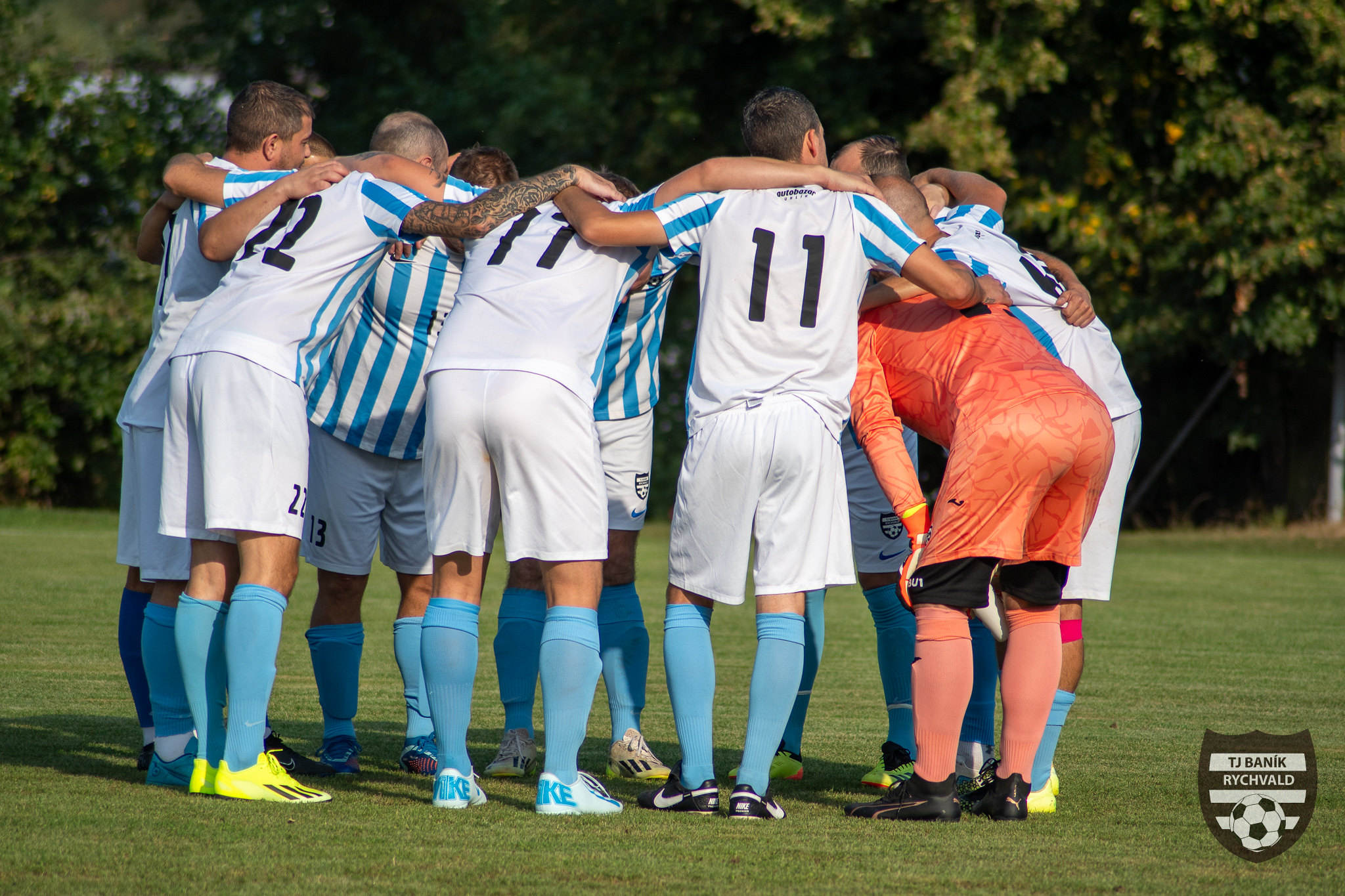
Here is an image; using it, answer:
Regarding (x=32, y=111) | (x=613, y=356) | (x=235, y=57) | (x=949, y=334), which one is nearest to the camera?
(x=949, y=334)

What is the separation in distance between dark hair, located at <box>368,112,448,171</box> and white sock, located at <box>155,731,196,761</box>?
2.43 m

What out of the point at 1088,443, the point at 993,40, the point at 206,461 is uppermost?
the point at 993,40

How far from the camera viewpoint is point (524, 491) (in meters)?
4.16

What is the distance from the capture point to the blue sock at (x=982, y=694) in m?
5.11

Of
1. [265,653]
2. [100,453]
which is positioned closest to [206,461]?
[265,653]

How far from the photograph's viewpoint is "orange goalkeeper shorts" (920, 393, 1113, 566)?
4125mm

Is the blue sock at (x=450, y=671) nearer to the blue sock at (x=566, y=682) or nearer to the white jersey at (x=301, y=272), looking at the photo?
the blue sock at (x=566, y=682)

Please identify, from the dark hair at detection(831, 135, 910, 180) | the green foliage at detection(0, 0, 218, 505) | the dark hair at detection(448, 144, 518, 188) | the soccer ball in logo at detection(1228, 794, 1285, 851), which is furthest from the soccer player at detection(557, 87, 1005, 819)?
the green foliage at detection(0, 0, 218, 505)

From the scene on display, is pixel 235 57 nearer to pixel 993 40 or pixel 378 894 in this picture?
pixel 993 40

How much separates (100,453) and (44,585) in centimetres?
1317

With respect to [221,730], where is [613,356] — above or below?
above

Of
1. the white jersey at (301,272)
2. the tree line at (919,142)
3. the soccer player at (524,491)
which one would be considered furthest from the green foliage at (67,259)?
the soccer player at (524,491)

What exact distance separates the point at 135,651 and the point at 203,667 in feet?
3.38

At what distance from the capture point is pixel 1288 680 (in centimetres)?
739
